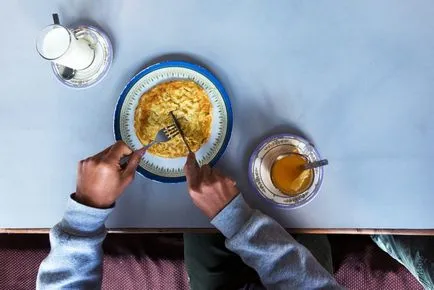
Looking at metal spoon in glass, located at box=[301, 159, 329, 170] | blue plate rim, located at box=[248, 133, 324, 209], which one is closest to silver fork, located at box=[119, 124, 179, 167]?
blue plate rim, located at box=[248, 133, 324, 209]

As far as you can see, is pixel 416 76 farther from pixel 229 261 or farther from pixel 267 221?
pixel 229 261

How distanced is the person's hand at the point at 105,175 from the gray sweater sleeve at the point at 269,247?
202 mm

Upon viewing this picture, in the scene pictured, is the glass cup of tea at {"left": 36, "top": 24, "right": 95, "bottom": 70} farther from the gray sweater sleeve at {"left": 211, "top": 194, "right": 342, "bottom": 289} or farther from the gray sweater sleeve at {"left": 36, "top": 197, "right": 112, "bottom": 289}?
the gray sweater sleeve at {"left": 211, "top": 194, "right": 342, "bottom": 289}

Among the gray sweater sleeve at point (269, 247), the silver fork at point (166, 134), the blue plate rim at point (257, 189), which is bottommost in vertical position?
the gray sweater sleeve at point (269, 247)

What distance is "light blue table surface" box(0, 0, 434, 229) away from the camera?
0.91 meters

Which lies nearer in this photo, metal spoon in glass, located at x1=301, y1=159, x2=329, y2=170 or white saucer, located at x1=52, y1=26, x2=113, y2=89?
metal spoon in glass, located at x1=301, y1=159, x2=329, y2=170

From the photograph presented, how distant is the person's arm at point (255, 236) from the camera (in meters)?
0.87

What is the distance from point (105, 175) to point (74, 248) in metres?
0.16

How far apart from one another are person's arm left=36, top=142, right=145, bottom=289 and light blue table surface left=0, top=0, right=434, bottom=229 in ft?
0.19

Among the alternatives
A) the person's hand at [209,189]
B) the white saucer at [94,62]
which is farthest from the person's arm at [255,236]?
the white saucer at [94,62]

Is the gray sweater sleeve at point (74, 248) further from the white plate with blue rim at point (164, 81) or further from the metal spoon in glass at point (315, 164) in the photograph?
the metal spoon in glass at point (315, 164)

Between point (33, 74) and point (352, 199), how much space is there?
74 centimetres

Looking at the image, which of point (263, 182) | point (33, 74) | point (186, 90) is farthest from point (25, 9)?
point (263, 182)

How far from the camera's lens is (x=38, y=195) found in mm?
990
